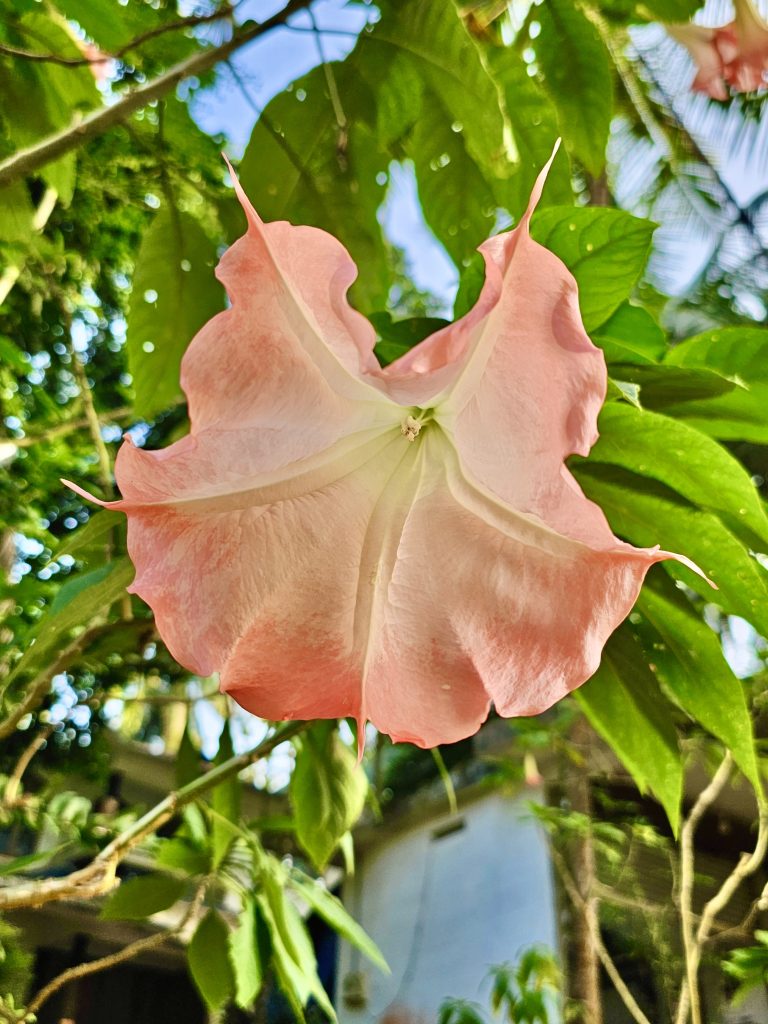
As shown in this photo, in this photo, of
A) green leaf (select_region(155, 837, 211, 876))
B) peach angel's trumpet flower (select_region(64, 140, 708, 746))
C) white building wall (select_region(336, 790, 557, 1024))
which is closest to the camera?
peach angel's trumpet flower (select_region(64, 140, 708, 746))

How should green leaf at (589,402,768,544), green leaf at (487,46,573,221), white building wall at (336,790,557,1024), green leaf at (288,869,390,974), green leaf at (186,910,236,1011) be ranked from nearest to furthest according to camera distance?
green leaf at (589,402,768,544), green leaf at (487,46,573,221), green leaf at (186,910,236,1011), green leaf at (288,869,390,974), white building wall at (336,790,557,1024)

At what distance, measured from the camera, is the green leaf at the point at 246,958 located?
2.93ft

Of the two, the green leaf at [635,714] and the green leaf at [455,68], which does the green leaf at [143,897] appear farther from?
the green leaf at [455,68]

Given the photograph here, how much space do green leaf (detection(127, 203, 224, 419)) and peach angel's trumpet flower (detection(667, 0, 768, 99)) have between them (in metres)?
0.53

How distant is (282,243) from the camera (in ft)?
1.27

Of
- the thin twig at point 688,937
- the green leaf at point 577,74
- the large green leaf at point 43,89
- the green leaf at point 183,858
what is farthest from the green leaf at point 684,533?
the green leaf at point 183,858

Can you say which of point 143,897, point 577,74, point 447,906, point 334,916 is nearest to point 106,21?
point 577,74

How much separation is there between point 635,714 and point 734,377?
0.67 ft

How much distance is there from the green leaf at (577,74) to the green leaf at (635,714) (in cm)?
31

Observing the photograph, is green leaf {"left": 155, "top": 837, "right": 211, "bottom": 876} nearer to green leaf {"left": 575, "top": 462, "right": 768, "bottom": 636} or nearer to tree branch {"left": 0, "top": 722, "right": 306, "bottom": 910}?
tree branch {"left": 0, "top": 722, "right": 306, "bottom": 910}

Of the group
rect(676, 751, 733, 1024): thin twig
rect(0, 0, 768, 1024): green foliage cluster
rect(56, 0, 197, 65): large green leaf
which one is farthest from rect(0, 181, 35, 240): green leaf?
rect(676, 751, 733, 1024): thin twig

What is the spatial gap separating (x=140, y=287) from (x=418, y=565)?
389 mm

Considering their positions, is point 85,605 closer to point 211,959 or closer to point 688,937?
point 211,959

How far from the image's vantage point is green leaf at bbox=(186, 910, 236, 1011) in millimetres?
878
